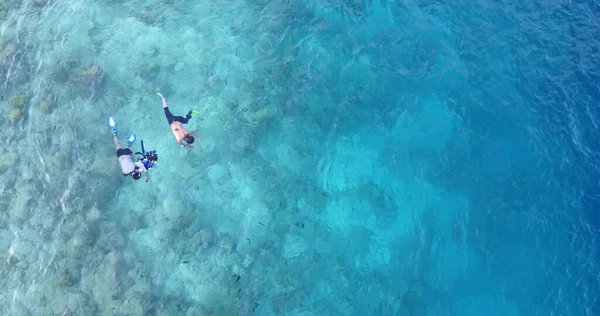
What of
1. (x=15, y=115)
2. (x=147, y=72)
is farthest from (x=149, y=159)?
(x=15, y=115)

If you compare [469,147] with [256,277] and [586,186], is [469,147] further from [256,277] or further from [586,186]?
[256,277]

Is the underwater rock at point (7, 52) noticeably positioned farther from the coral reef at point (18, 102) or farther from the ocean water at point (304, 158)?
the coral reef at point (18, 102)

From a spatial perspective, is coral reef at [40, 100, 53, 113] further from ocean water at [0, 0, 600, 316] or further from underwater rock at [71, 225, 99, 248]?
underwater rock at [71, 225, 99, 248]

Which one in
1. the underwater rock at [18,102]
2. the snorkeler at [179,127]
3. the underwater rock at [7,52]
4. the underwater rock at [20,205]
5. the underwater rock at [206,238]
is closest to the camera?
the underwater rock at [206,238]

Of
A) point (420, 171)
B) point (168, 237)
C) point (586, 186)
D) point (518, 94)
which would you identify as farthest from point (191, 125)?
point (586, 186)

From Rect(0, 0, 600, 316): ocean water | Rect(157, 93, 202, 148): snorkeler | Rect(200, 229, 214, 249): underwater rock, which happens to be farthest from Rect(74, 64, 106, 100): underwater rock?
Rect(200, 229, 214, 249): underwater rock

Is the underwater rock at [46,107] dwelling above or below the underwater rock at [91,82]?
below

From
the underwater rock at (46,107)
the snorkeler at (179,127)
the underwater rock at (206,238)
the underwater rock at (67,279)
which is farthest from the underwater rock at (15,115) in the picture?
the underwater rock at (206,238)
